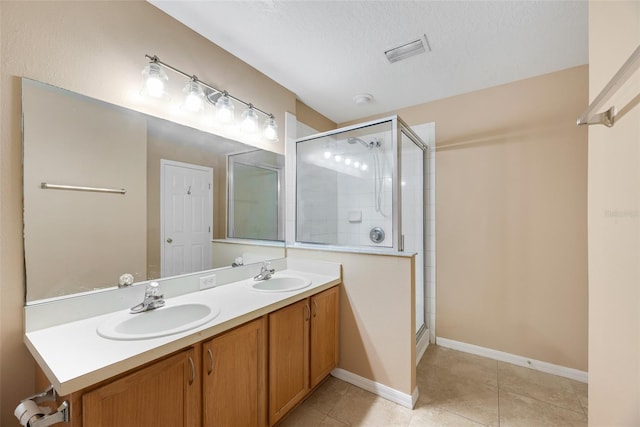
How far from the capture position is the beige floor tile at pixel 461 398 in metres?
1.68

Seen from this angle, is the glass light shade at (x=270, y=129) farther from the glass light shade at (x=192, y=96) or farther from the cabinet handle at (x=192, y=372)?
the cabinet handle at (x=192, y=372)

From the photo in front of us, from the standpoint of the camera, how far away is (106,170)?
1.28 m

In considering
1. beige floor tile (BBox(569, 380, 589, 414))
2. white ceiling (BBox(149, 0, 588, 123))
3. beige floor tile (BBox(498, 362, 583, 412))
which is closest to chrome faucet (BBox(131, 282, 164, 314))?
white ceiling (BBox(149, 0, 588, 123))

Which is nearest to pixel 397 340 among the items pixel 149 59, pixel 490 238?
pixel 490 238

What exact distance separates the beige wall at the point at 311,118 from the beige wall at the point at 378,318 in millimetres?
1492

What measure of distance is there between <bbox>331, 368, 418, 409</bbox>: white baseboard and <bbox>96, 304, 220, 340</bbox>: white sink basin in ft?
4.15

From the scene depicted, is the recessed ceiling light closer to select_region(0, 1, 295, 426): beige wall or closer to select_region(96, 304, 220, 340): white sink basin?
select_region(0, 1, 295, 426): beige wall

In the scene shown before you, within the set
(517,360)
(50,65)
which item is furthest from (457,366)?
(50,65)

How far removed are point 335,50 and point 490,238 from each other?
2.10 m

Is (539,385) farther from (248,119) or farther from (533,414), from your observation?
(248,119)

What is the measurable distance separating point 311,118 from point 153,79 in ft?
5.53

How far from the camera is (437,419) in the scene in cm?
164
